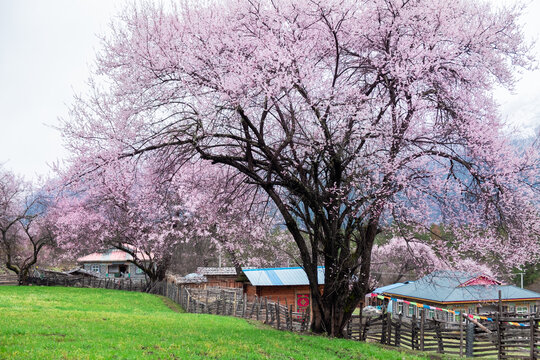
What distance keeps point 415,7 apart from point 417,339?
40.9 ft

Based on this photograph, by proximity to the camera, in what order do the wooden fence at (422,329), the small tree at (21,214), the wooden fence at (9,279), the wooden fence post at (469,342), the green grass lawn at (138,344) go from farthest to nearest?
the wooden fence at (9,279) → the small tree at (21,214) → the wooden fence post at (469,342) → the wooden fence at (422,329) → the green grass lawn at (138,344)

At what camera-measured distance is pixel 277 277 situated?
98.5ft

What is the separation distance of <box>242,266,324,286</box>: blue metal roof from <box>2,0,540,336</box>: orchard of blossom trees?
16.3 metres

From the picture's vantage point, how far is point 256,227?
16.5 m

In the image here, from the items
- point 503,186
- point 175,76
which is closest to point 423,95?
point 503,186

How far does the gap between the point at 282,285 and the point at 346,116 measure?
19.6m

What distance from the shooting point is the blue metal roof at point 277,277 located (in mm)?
29094

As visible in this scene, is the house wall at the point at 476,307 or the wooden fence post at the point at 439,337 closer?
the wooden fence post at the point at 439,337

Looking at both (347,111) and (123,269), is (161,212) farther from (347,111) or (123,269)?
(123,269)

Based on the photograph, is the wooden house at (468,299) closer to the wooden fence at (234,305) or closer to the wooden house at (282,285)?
the wooden house at (282,285)

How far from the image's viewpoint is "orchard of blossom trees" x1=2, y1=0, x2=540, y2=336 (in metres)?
11.5

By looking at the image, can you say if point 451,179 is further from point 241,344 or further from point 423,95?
point 241,344

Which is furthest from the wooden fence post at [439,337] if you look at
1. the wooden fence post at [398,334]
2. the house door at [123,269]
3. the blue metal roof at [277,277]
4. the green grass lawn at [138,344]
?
the house door at [123,269]

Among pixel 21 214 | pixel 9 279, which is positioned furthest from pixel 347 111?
pixel 9 279
